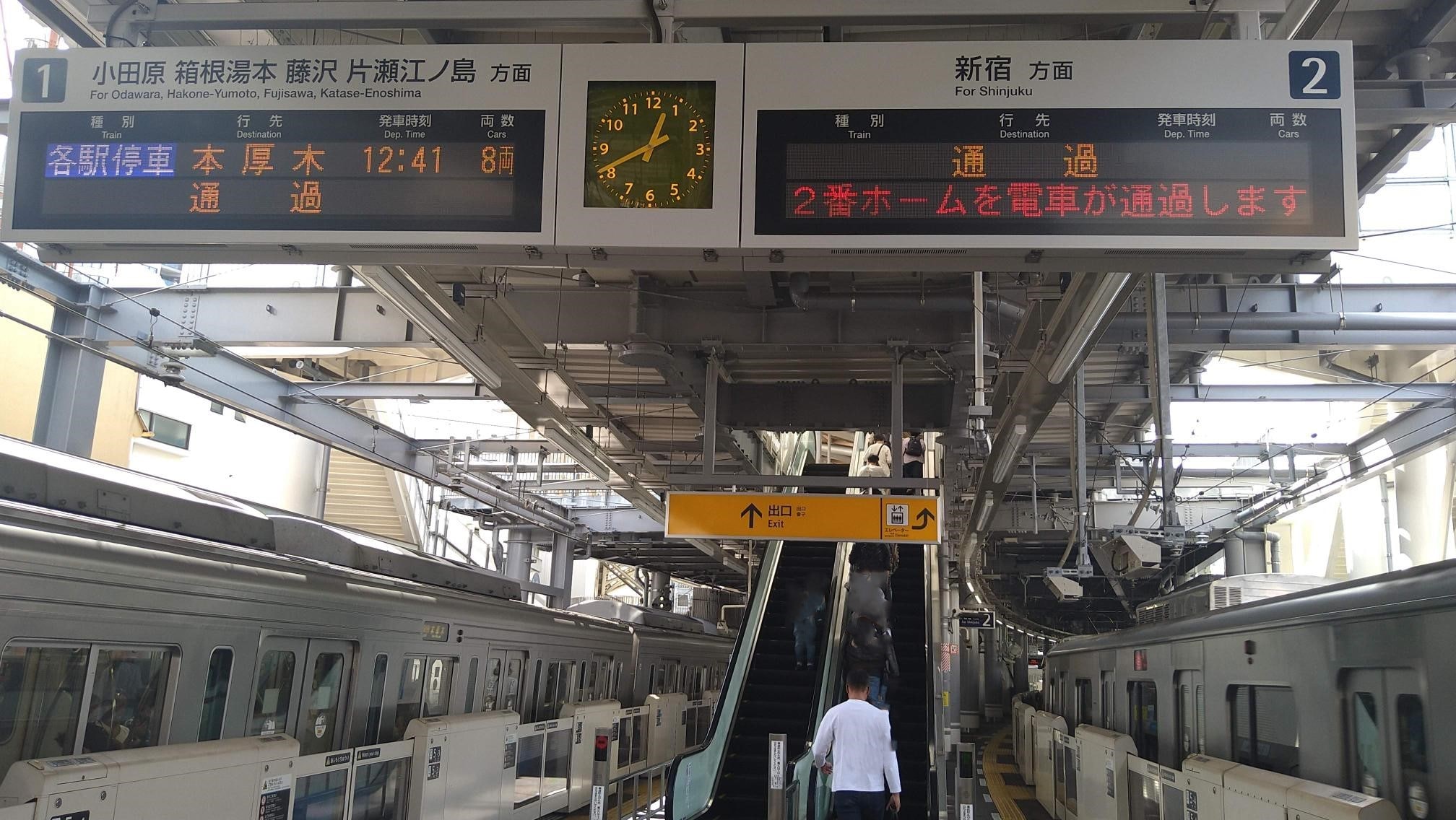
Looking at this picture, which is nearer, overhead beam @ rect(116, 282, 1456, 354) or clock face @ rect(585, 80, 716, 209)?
clock face @ rect(585, 80, 716, 209)

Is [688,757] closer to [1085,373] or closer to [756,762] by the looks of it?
[756,762]

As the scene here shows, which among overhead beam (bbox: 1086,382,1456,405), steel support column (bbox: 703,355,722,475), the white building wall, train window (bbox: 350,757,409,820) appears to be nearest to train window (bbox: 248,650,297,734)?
train window (bbox: 350,757,409,820)

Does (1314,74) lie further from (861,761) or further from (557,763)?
(557,763)

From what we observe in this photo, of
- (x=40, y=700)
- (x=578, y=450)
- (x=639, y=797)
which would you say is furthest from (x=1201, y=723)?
(x=639, y=797)

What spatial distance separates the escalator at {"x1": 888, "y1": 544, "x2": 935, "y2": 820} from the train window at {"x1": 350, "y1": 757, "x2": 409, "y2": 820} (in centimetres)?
Result: 511

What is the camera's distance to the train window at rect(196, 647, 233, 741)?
6027mm

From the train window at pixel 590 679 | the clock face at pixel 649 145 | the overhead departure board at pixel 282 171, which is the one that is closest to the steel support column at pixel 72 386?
the overhead departure board at pixel 282 171

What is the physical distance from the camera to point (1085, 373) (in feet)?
48.0

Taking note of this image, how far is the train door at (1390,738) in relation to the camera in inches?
198

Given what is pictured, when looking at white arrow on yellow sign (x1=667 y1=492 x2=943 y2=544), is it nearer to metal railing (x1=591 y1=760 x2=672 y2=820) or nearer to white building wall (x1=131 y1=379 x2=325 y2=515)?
metal railing (x1=591 y1=760 x2=672 y2=820)

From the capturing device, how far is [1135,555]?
11688mm

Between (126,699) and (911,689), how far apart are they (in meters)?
10.7

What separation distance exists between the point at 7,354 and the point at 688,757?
37.0 feet

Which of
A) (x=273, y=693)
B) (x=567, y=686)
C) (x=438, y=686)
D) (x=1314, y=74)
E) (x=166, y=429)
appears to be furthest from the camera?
(x=166, y=429)
